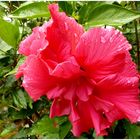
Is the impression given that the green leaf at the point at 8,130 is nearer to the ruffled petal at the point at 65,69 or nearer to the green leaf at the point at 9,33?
the green leaf at the point at 9,33

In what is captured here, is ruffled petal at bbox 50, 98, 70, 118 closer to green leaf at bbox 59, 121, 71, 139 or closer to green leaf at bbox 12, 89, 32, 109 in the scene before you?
green leaf at bbox 59, 121, 71, 139

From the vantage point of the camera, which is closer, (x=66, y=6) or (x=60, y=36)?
(x=60, y=36)

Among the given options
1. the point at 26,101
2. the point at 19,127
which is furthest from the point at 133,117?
the point at 19,127

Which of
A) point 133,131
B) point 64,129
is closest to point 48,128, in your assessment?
point 64,129

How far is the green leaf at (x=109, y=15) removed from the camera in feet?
2.52

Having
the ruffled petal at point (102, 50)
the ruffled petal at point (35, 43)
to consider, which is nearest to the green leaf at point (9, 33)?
the ruffled petal at point (35, 43)

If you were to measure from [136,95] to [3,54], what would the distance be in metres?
0.44

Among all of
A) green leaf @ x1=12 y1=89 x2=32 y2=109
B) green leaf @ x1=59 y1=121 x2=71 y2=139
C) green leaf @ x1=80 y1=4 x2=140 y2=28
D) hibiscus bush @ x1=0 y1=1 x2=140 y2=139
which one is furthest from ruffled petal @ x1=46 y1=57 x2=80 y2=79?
green leaf @ x1=12 y1=89 x2=32 y2=109

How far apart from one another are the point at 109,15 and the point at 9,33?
24cm

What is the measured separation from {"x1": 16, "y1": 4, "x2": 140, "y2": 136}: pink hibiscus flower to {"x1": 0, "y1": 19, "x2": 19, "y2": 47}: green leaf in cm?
18

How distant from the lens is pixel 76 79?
2.31 ft

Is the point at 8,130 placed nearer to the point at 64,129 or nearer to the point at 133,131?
the point at 64,129

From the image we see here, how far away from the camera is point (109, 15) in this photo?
0.79 meters

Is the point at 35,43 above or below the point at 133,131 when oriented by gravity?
above
